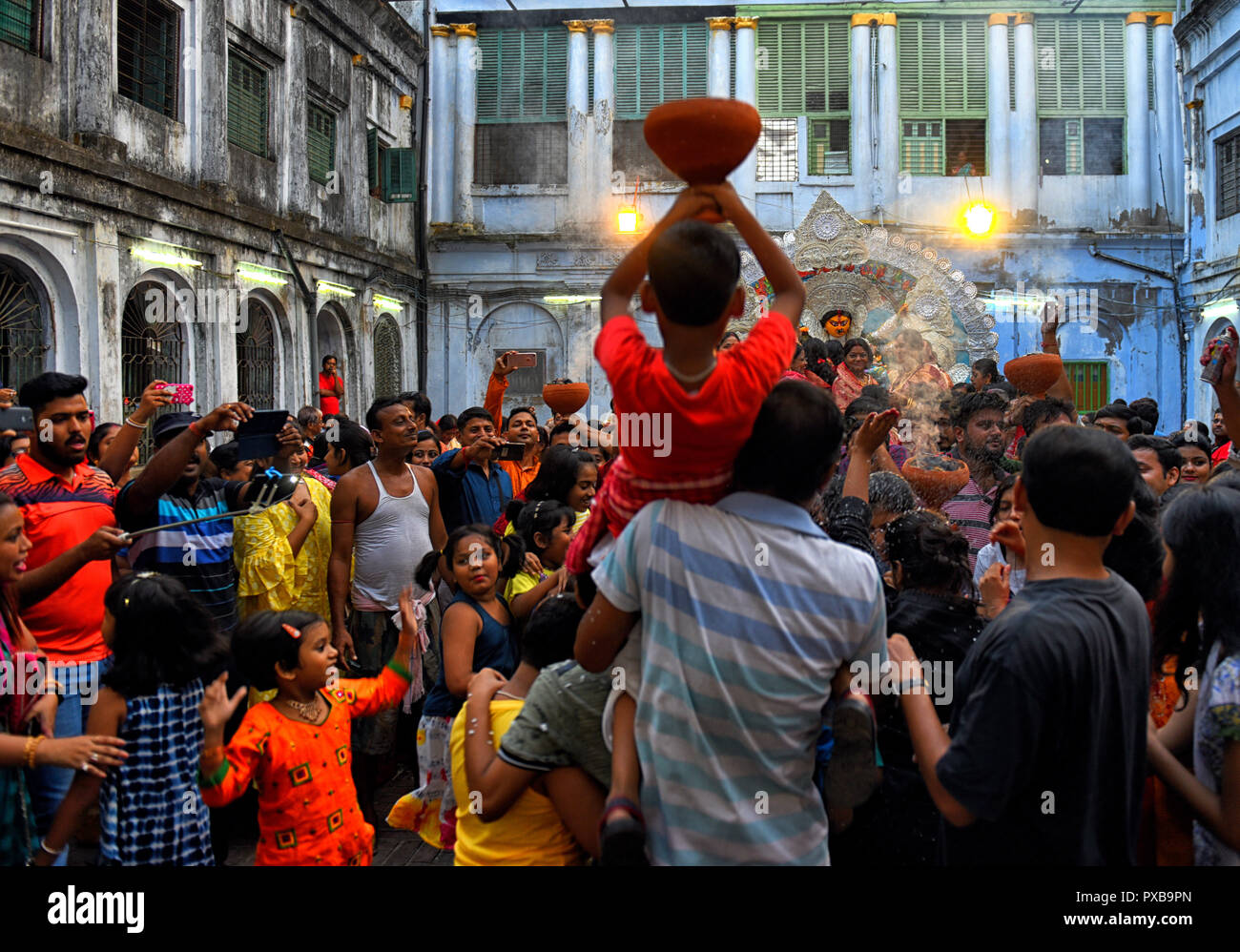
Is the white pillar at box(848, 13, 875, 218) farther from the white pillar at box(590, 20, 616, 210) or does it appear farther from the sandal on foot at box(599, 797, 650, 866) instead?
the sandal on foot at box(599, 797, 650, 866)

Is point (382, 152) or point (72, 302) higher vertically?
point (382, 152)

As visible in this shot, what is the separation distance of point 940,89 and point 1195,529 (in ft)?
55.4

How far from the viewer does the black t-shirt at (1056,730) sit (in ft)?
6.42

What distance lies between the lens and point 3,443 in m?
4.28

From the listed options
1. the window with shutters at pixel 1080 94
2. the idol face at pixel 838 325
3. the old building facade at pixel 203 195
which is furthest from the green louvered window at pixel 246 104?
the window with shutters at pixel 1080 94

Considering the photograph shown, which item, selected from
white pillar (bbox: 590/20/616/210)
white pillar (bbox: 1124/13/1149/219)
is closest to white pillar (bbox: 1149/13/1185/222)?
white pillar (bbox: 1124/13/1149/219)

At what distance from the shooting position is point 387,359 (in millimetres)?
17391

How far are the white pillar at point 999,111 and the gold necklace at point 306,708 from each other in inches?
652

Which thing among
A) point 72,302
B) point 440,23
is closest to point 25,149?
point 72,302

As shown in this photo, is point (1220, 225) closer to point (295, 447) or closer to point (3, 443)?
point (295, 447)

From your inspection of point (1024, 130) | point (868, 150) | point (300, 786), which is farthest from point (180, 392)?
point (1024, 130)

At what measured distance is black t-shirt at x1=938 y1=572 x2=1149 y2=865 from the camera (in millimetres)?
1956

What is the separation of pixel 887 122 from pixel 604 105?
16.0 feet

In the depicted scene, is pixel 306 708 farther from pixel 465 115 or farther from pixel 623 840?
pixel 465 115
